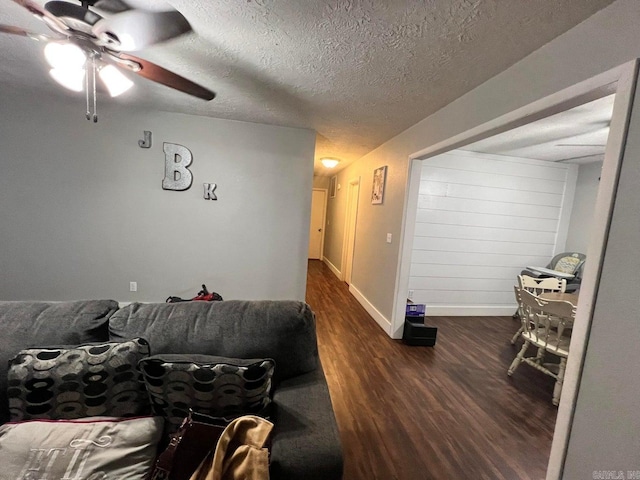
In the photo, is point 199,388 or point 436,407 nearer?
point 199,388

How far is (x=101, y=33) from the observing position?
122 cm

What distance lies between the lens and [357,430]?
169 cm

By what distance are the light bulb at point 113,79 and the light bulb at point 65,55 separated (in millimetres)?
119

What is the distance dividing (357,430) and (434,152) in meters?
2.32

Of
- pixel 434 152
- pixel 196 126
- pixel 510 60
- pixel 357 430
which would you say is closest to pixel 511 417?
pixel 357 430

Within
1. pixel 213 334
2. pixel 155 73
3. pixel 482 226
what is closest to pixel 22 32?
pixel 155 73

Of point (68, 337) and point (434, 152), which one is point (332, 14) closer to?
point (434, 152)

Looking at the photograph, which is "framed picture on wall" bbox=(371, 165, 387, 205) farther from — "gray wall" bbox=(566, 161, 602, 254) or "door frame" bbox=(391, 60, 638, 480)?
"gray wall" bbox=(566, 161, 602, 254)

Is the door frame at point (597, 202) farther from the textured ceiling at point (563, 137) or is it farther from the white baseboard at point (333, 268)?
the white baseboard at point (333, 268)

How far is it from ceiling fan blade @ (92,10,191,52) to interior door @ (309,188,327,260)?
588cm

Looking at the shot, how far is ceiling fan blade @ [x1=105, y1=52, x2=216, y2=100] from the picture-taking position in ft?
4.68

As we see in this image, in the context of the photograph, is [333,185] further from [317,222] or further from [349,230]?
[349,230]

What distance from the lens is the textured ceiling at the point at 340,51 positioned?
1.24 m

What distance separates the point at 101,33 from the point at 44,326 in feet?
4.43
